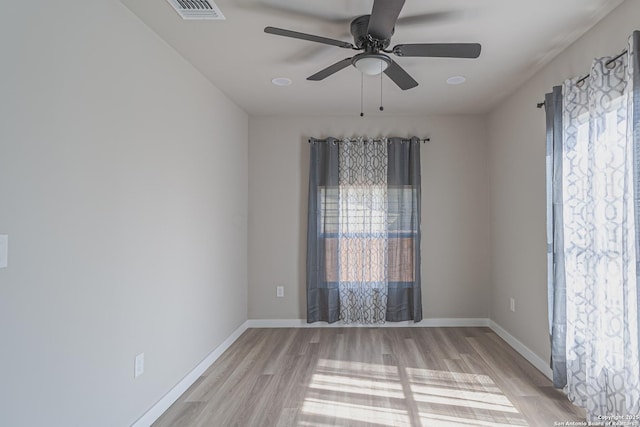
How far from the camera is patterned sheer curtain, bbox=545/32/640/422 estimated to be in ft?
6.30

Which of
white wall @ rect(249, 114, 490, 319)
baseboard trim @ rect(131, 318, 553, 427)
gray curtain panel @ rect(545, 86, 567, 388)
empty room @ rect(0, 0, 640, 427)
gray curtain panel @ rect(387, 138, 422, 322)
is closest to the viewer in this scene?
empty room @ rect(0, 0, 640, 427)

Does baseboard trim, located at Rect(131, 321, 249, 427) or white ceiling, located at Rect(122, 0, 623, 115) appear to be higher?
white ceiling, located at Rect(122, 0, 623, 115)

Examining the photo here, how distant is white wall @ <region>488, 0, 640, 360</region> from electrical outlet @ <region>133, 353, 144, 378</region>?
3.04 m

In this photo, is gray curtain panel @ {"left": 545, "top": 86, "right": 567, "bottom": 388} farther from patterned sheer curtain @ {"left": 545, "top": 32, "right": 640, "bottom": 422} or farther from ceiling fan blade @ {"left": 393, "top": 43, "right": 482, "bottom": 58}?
ceiling fan blade @ {"left": 393, "top": 43, "right": 482, "bottom": 58}

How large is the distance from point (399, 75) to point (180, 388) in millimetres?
2732

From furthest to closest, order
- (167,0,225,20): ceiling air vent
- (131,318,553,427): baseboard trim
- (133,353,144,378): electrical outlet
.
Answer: (131,318,553,427): baseboard trim
(133,353,144,378): electrical outlet
(167,0,225,20): ceiling air vent

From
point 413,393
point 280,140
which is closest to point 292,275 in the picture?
point 280,140

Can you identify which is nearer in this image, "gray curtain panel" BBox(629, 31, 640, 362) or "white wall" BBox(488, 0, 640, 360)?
"gray curtain panel" BBox(629, 31, 640, 362)

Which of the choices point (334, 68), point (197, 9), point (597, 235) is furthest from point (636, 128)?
point (197, 9)

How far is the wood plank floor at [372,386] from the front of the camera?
2.34 metres

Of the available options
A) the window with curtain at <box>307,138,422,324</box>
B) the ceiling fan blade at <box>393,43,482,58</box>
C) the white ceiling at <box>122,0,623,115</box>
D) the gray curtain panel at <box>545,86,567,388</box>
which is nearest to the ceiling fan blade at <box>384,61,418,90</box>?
the ceiling fan blade at <box>393,43,482,58</box>

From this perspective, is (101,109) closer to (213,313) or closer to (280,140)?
(213,313)

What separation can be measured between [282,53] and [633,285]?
261cm

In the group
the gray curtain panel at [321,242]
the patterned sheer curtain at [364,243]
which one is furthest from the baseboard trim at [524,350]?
the gray curtain panel at [321,242]
